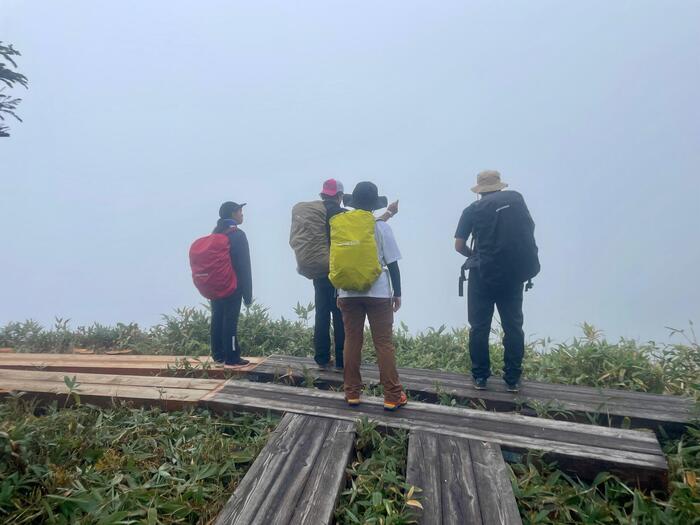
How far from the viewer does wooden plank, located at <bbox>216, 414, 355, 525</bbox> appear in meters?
Answer: 2.38

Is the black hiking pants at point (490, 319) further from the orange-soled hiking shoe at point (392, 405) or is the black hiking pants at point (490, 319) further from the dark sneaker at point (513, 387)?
the orange-soled hiking shoe at point (392, 405)

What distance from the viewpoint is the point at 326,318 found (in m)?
4.70

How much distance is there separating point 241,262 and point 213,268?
330 mm

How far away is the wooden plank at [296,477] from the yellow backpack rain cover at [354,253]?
1.16m

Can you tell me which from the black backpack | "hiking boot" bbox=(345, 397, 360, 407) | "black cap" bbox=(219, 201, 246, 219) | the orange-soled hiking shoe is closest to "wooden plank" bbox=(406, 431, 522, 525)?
the orange-soled hiking shoe

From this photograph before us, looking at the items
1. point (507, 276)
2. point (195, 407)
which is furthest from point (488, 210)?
point (195, 407)

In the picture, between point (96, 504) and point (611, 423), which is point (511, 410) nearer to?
point (611, 423)

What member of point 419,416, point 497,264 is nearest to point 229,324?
point 419,416

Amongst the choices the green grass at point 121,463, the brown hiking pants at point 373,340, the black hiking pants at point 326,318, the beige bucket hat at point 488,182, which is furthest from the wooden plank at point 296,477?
the beige bucket hat at point 488,182

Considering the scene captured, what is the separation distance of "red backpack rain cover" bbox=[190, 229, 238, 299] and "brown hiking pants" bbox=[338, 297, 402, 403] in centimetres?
175

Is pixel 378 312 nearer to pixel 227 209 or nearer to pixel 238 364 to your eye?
pixel 238 364

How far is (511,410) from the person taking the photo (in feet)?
12.5

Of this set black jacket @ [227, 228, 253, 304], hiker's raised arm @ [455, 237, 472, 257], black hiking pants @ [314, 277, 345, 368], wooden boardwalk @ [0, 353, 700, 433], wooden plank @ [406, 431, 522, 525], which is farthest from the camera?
black jacket @ [227, 228, 253, 304]

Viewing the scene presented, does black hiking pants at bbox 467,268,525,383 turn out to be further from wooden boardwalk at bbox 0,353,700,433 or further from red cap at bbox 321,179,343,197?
red cap at bbox 321,179,343,197
